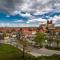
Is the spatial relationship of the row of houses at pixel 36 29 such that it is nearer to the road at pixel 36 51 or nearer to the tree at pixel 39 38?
the tree at pixel 39 38

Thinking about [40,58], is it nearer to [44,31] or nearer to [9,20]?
[44,31]

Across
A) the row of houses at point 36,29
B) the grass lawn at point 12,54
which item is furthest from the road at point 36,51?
the row of houses at point 36,29

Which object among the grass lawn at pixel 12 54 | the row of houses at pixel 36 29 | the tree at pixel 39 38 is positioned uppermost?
the row of houses at pixel 36 29

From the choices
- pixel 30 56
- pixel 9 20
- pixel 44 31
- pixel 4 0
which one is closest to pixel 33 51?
pixel 30 56

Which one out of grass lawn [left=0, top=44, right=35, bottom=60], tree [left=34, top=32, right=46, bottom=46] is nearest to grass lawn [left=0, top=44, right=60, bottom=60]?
grass lawn [left=0, top=44, right=35, bottom=60]

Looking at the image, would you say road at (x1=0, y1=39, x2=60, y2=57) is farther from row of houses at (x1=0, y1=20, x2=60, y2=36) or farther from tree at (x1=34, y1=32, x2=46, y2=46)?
row of houses at (x1=0, y1=20, x2=60, y2=36)

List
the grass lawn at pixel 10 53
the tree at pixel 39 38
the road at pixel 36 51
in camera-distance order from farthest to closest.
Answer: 1. the tree at pixel 39 38
2. the road at pixel 36 51
3. the grass lawn at pixel 10 53

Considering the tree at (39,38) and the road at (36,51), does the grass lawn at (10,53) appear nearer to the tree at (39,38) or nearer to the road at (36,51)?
the road at (36,51)

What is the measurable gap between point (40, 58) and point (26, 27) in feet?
2.73

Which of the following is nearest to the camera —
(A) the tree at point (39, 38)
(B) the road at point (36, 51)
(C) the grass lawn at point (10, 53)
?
(C) the grass lawn at point (10, 53)

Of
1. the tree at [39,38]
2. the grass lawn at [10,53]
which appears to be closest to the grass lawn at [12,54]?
the grass lawn at [10,53]

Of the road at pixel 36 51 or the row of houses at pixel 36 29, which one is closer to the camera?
the road at pixel 36 51

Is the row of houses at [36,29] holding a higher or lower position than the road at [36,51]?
higher

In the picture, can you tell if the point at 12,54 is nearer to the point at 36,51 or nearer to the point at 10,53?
the point at 10,53
